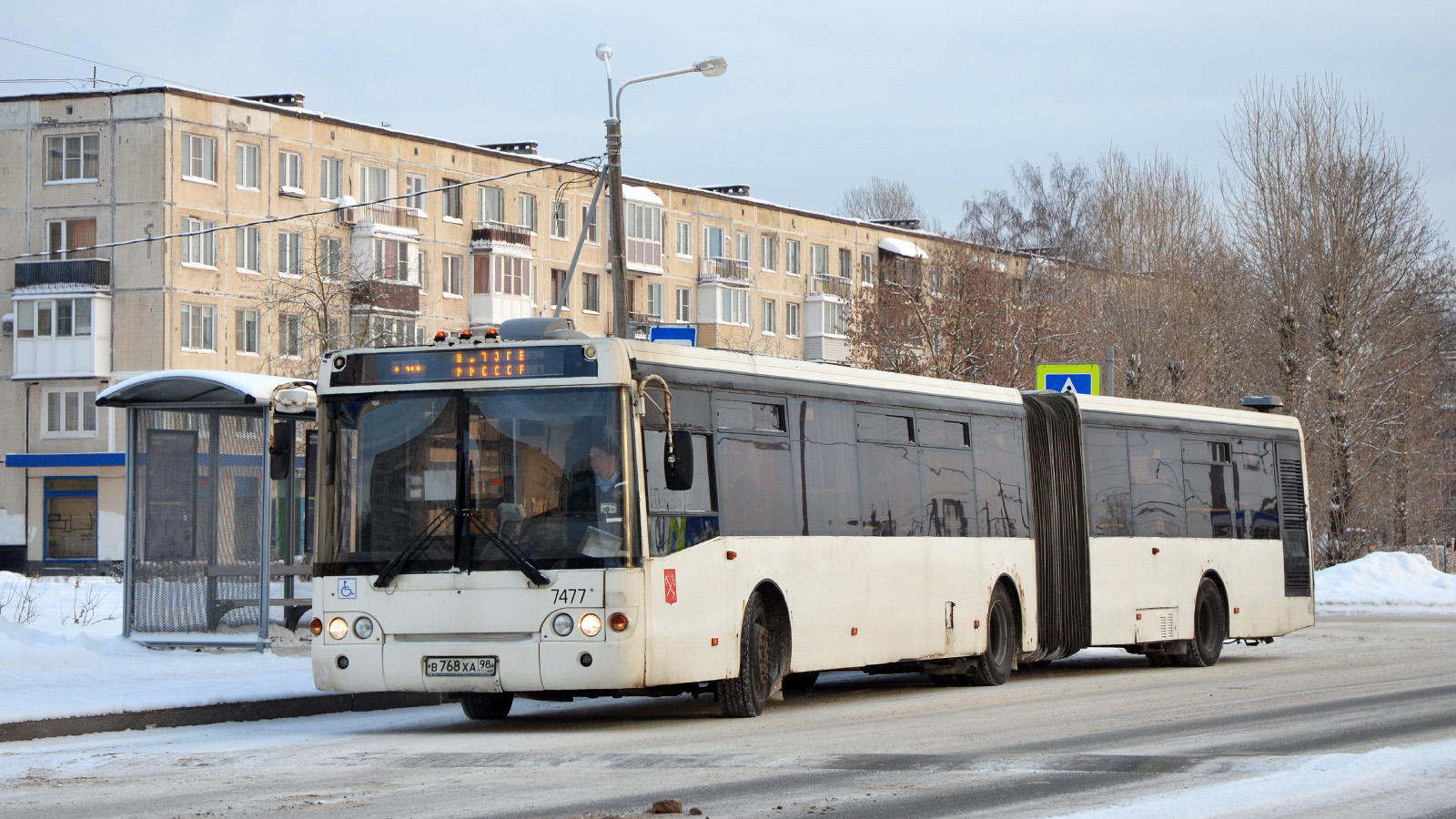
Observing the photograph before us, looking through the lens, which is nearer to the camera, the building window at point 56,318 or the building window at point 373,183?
the building window at point 56,318

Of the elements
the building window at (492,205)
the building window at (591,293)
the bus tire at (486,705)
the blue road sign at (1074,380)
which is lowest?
the bus tire at (486,705)

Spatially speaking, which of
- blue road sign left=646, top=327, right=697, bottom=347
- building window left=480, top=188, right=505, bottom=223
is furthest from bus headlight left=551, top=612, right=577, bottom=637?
building window left=480, top=188, right=505, bottom=223

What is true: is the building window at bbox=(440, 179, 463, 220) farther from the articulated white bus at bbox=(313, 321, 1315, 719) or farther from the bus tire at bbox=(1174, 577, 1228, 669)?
the articulated white bus at bbox=(313, 321, 1315, 719)

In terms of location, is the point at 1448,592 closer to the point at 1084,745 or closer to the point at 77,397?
the point at 1084,745

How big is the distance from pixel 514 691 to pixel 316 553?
180 cm

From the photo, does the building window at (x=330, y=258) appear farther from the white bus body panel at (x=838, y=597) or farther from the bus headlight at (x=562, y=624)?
the bus headlight at (x=562, y=624)

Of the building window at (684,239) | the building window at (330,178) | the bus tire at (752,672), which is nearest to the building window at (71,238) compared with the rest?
the building window at (330,178)

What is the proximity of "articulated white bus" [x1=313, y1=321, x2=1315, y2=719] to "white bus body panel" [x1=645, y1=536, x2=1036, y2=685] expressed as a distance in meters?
0.02

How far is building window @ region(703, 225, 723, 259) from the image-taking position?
83194 mm

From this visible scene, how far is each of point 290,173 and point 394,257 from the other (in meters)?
5.11

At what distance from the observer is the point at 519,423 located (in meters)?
13.7

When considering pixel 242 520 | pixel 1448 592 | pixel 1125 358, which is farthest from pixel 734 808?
pixel 1125 358

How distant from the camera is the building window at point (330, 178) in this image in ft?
210

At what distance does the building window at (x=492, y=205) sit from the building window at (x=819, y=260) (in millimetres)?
20859
